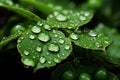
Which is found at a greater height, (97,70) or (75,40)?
(75,40)

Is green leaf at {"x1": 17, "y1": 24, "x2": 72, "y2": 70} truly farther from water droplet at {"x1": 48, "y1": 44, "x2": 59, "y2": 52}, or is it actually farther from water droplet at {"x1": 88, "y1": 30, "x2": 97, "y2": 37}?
water droplet at {"x1": 88, "y1": 30, "x2": 97, "y2": 37}

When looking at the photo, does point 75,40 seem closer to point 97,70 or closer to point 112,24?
point 97,70

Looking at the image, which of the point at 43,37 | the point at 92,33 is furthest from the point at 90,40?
the point at 43,37

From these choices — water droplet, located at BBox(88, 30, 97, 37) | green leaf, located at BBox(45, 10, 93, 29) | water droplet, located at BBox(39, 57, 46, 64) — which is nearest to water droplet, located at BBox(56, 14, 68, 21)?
green leaf, located at BBox(45, 10, 93, 29)

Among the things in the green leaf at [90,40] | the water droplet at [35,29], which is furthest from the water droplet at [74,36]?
the water droplet at [35,29]

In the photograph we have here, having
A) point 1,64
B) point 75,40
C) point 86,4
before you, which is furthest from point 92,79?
point 86,4

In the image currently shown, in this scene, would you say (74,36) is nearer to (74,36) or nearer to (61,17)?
(74,36)
